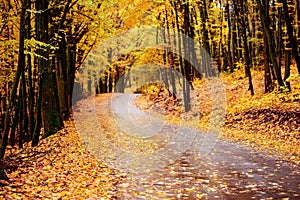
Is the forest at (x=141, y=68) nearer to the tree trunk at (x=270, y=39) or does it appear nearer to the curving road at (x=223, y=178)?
the tree trunk at (x=270, y=39)

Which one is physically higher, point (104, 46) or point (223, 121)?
point (104, 46)

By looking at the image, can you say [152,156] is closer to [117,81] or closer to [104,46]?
[104,46]

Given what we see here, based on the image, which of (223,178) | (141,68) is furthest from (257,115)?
(141,68)

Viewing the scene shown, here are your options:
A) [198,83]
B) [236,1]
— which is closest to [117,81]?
[198,83]

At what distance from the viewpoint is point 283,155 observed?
11.1m

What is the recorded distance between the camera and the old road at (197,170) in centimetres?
783

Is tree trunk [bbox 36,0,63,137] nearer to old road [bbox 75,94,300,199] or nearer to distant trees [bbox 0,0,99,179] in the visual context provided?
distant trees [bbox 0,0,99,179]

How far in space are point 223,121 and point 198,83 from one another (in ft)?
43.9

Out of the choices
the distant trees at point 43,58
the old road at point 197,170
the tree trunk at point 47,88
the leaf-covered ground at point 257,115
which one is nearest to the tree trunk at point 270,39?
the leaf-covered ground at point 257,115

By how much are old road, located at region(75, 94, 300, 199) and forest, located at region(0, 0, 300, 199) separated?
0.69 ft

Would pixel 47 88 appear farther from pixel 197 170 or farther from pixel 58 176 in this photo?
pixel 197 170

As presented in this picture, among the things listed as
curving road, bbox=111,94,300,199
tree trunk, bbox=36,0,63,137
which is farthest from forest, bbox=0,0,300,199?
curving road, bbox=111,94,300,199

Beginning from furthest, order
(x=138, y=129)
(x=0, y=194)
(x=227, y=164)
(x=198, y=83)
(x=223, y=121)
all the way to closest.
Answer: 1. (x=198, y=83)
2. (x=138, y=129)
3. (x=223, y=121)
4. (x=227, y=164)
5. (x=0, y=194)

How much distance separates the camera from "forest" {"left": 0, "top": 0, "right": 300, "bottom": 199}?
1164cm
